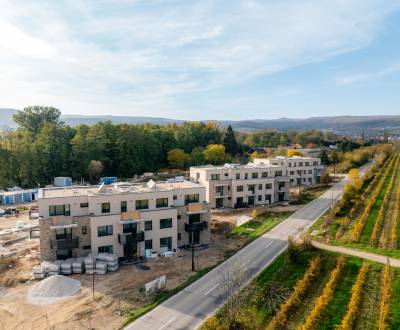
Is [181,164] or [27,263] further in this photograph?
[181,164]

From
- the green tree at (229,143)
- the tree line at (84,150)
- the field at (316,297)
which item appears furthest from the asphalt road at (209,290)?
the green tree at (229,143)

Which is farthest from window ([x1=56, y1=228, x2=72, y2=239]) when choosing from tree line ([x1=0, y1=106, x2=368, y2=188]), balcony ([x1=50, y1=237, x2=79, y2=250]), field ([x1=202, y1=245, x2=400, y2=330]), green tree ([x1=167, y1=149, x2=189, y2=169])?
green tree ([x1=167, y1=149, x2=189, y2=169])

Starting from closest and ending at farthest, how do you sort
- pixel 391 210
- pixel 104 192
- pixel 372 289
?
pixel 372 289
pixel 104 192
pixel 391 210

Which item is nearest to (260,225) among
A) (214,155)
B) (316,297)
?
(316,297)

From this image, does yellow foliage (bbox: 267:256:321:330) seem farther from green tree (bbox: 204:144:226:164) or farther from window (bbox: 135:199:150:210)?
green tree (bbox: 204:144:226:164)

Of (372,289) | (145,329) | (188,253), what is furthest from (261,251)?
(145,329)

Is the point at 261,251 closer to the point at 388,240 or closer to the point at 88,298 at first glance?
the point at 388,240

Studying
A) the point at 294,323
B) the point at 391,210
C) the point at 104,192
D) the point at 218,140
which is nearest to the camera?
the point at 294,323
